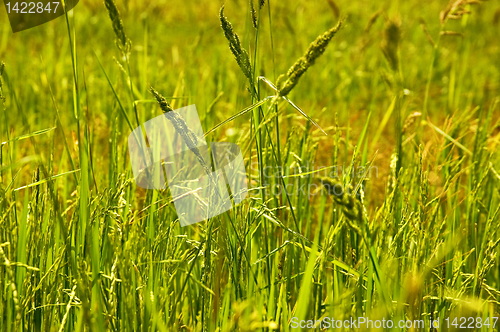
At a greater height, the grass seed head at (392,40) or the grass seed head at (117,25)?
the grass seed head at (117,25)

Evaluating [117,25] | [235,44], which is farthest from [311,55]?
[117,25]

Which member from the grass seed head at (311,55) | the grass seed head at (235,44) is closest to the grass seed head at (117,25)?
the grass seed head at (235,44)

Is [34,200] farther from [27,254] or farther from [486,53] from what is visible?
[486,53]

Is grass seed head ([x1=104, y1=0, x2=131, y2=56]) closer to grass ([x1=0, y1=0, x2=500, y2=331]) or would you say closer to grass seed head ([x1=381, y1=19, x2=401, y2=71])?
grass ([x1=0, y1=0, x2=500, y2=331])

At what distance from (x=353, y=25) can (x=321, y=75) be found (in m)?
2.23

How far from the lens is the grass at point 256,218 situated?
623 mm

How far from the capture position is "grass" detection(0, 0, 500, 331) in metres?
0.62

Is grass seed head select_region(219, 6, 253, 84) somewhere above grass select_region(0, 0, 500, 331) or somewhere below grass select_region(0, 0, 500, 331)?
above

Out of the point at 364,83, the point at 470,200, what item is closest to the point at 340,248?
the point at 470,200

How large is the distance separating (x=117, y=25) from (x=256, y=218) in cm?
44

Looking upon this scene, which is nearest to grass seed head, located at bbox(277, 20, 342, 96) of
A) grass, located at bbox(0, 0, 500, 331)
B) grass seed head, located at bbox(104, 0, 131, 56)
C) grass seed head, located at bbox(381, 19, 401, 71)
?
grass, located at bbox(0, 0, 500, 331)

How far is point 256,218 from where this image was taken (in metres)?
0.72

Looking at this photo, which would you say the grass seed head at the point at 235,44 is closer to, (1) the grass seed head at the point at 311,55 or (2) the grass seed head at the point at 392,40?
(1) the grass seed head at the point at 311,55

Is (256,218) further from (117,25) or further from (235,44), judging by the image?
(117,25)
